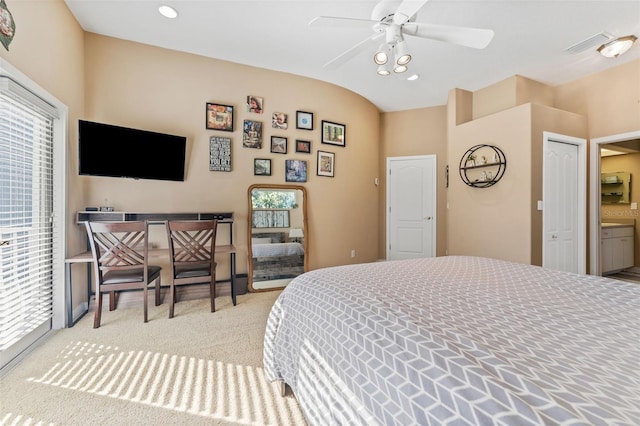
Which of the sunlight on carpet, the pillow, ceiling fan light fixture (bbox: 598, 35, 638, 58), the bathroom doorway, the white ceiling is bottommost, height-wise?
the sunlight on carpet

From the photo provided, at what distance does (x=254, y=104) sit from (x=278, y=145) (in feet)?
1.99

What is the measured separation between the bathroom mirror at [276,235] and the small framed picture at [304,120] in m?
0.88

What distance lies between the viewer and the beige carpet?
141 cm

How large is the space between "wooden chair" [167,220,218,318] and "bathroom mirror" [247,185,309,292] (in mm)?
745

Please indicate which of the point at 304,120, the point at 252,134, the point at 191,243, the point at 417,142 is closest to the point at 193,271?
the point at 191,243

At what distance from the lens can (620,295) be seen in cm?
125

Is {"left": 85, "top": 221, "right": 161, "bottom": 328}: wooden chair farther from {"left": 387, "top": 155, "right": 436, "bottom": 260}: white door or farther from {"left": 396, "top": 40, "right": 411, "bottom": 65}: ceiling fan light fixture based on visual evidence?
{"left": 387, "top": 155, "right": 436, "bottom": 260}: white door

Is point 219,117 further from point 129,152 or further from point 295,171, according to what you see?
point 295,171

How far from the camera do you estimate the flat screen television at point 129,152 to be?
8.57 feet

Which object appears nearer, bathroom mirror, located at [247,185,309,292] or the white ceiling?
the white ceiling

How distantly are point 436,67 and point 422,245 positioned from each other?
2.74 metres

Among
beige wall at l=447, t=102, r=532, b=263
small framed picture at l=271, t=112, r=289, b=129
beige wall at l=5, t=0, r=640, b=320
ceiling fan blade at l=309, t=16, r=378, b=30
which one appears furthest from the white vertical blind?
beige wall at l=447, t=102, r=532, b=263

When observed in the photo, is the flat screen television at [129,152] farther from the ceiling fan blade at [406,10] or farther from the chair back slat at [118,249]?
the ceiling fan blade at [406,10]

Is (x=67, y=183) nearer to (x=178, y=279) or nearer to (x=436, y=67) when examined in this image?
(x=178, y=279)
